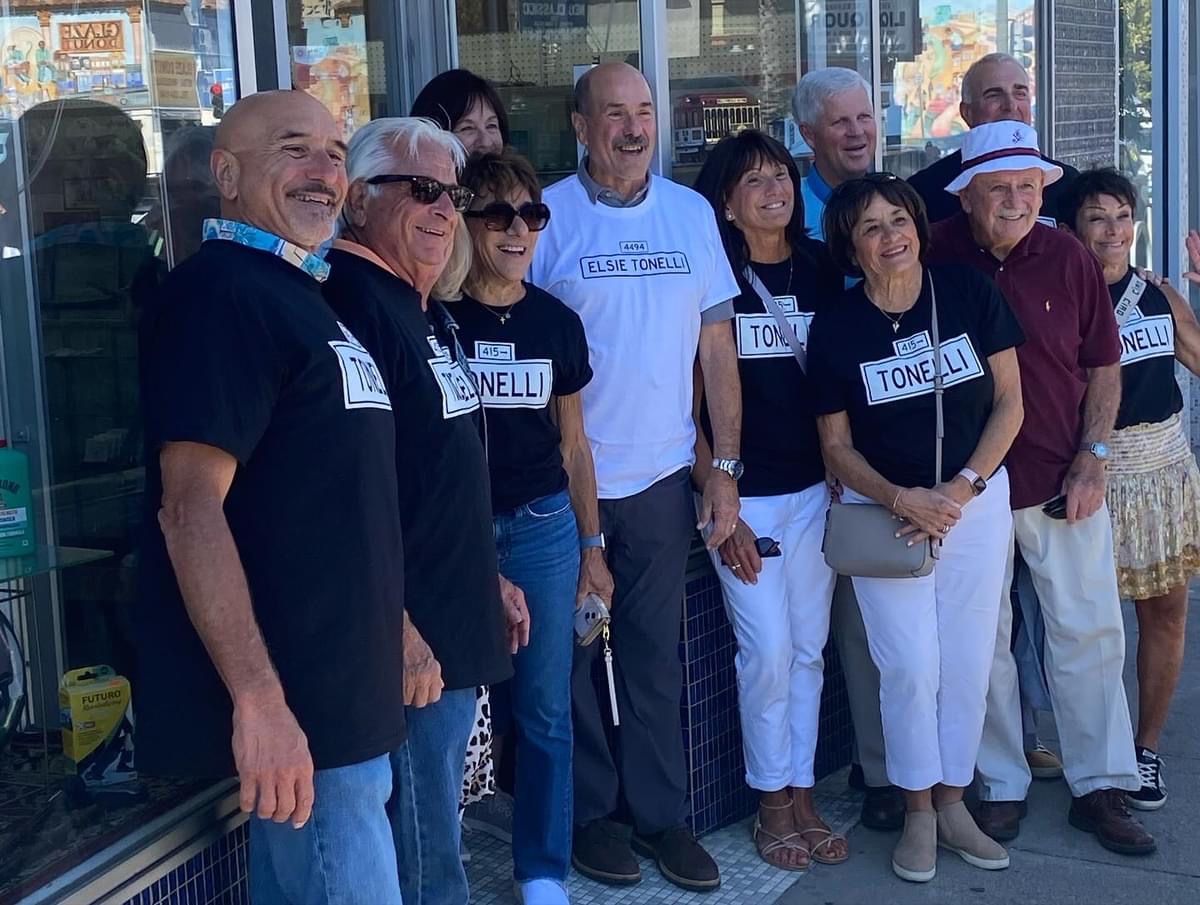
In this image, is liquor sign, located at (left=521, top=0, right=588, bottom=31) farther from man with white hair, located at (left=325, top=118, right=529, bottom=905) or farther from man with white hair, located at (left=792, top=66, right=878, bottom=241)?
man with white hair, located at (left=325, top=118, right=529, bottom=905)

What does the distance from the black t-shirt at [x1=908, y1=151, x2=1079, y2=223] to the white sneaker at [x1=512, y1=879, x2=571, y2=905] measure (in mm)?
2268

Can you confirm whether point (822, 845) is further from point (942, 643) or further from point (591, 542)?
point (591, 542)

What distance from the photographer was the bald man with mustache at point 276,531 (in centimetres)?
217

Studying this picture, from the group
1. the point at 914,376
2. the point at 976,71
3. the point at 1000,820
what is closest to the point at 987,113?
the point at 976,71

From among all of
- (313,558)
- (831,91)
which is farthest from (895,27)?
(313,558)

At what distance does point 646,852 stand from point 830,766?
0.89m

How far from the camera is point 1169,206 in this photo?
7.94 meters

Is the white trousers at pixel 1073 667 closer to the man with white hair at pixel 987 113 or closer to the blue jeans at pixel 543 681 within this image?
the man with white hair at pixel 987 113

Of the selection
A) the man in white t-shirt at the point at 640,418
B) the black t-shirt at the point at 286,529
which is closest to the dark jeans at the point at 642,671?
the man in white t-shirt at the point at 640,418

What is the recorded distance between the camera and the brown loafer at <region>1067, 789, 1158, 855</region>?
12.9 feet

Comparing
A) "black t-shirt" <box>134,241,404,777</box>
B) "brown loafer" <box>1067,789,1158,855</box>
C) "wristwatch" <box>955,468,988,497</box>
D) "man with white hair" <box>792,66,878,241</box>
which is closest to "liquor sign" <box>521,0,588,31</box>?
"man with white hair" <box>792,66,878,241</box>

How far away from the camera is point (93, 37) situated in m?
3.13

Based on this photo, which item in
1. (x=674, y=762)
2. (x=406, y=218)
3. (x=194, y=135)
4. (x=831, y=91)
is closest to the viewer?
(x=406, y=218)

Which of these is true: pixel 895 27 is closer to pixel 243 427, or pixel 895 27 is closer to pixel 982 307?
pixel 982 307
